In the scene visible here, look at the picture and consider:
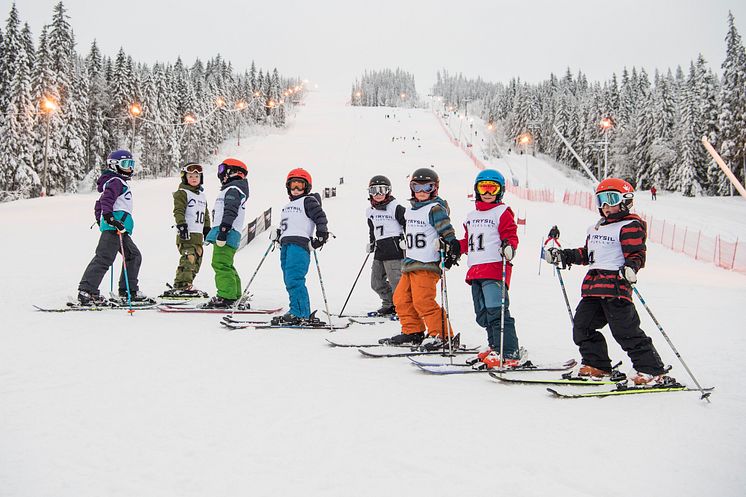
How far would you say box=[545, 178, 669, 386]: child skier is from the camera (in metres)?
5.08

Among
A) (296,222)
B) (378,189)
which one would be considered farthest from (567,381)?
(296,222)

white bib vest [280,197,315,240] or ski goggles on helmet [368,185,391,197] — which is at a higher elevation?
ski goggles on helmet [368,185,391,197]

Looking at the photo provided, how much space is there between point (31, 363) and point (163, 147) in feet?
211

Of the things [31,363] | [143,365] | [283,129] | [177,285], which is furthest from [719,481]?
[283,129]

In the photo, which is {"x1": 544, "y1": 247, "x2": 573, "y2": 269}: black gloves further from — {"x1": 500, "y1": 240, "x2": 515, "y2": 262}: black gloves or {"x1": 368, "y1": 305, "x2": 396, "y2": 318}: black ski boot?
{"x1": 368, "y1": 305, "x2": 396, "y2": 318}: black ski boot

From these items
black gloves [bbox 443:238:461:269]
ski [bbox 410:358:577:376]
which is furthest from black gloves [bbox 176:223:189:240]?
ski [bbox 410:358:577:376]

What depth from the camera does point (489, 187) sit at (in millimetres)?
5965

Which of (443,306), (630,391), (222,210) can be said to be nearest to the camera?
(630,391)

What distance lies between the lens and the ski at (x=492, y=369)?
5332 mm

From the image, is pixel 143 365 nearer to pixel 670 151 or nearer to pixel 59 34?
pixel 59 34

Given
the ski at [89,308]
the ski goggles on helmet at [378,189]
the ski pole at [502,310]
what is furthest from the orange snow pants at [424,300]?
the ski at [89,308]

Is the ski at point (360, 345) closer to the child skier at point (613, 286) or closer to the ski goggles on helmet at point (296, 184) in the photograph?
the child skier at point (613, 286)

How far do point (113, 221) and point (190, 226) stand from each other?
1.45 m

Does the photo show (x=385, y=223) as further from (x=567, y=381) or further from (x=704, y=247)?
(x=704, y=247)
